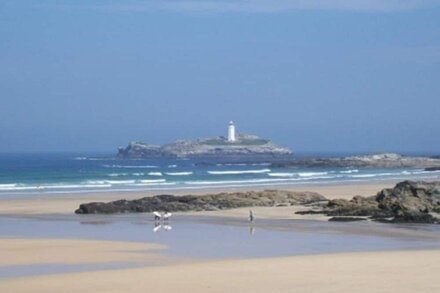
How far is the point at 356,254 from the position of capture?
2050 cm

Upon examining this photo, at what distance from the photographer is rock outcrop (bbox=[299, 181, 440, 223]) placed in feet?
100

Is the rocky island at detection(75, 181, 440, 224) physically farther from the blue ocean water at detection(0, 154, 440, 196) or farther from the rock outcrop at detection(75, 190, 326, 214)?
the blue ocean water at detection(0, 154, 440, 196)

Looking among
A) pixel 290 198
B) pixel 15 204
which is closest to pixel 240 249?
pixel 290 198

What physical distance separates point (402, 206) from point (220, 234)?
8.01 m

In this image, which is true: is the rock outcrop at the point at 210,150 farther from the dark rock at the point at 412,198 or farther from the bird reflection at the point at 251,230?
the bird reflection at the point at 251,230

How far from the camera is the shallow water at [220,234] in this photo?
21272mm

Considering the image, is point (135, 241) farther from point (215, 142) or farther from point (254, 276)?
point (215, 142)

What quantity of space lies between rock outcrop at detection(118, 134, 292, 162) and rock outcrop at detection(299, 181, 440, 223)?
5575 inches

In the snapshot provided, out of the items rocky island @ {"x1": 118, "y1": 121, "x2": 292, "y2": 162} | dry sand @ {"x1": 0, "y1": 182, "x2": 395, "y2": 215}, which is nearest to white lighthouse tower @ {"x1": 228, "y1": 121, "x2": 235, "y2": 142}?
rocky island @ {"x1": 118, "y1": 121, "x2": 292, "y2": 162}

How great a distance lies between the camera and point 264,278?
54.0 ft

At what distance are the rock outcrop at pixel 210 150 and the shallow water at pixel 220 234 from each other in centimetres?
14463

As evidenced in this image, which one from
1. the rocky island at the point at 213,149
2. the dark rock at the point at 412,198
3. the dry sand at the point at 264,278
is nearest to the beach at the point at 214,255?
the dry sand at the point at 264,278

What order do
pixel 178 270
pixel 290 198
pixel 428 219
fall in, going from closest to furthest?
1. pixel 178 270
2. pixel 428 219
3. pixel 290 198

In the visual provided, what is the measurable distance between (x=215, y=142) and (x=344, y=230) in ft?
521
